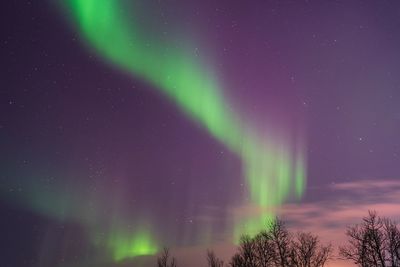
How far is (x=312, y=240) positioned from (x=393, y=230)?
9995 millimetres

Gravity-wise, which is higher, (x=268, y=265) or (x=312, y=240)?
(x=312, y=240)

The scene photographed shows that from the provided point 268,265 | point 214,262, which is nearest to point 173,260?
point 214,262

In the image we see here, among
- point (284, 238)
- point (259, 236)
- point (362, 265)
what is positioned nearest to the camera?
point (362, 265)

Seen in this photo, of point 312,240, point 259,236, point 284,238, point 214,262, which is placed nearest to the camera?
point 284,238

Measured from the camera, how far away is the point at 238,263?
61.7 metres

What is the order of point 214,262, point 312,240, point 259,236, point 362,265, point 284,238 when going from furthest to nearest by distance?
point 214,262
point 259,236
point 312,240
point 284,238
point 362,265

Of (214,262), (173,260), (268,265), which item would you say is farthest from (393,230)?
(173,260)

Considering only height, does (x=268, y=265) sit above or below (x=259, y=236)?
below

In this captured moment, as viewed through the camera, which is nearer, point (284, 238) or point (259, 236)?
point (284, 238)

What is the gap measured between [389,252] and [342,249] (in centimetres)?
502

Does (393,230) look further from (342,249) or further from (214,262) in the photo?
(214,262)

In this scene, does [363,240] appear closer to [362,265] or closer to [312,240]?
[362,265]

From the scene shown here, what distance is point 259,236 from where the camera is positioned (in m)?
60.5

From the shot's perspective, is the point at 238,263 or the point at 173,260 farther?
the point at 173,260
